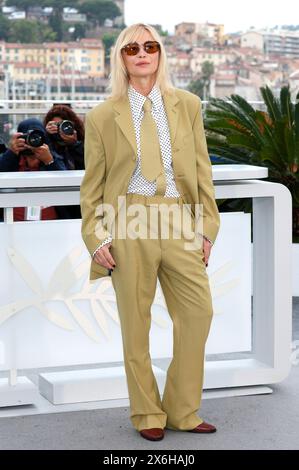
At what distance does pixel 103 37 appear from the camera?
118 metres

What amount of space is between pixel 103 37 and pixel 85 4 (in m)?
12.0

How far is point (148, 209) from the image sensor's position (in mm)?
4012

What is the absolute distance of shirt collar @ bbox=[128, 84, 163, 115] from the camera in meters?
4.08

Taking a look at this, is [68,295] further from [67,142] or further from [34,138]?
[67,142]

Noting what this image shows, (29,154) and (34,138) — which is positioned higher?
(34,138)

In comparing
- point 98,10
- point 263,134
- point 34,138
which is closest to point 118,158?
point 34,138

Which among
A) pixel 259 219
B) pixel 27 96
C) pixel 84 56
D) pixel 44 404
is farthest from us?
pixel 84 56

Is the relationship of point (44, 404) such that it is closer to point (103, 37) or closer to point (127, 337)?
point (127, 337)

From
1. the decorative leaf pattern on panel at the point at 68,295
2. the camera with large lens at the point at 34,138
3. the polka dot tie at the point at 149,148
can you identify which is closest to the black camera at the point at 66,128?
the camera with large lens at the point at 34,138

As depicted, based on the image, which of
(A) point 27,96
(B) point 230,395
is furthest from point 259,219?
(A) point 27,96

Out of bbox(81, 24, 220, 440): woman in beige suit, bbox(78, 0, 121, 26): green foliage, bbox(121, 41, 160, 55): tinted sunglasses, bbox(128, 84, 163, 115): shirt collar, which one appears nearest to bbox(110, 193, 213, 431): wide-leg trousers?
bbox(81, 24, 220, 440): woman in beige suit

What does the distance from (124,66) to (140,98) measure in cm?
14

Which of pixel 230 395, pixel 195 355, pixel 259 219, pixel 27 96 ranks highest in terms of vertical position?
pixel 259 219

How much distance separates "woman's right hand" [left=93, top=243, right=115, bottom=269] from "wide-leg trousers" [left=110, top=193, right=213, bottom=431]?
0.11 feet
